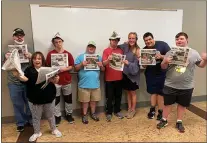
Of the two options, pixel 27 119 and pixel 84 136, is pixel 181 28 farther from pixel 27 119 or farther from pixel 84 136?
pixel 27 119

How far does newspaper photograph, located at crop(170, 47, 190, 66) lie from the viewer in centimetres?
242

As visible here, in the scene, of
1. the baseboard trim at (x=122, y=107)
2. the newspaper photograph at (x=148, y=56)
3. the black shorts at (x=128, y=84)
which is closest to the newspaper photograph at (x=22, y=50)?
the baseboard trim at (x=122, y=107)

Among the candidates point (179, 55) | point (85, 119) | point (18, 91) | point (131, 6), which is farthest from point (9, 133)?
point (131, 6)

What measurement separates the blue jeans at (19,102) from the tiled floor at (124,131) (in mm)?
180

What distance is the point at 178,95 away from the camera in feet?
8.66

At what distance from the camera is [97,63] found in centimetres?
287

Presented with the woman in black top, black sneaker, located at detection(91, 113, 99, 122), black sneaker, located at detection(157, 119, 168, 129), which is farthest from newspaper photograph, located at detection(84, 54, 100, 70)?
black sneaker, located at detection(157, 119, 168, 129)

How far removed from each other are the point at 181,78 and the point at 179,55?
290 mm

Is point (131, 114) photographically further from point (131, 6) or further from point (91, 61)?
point (131, 6)

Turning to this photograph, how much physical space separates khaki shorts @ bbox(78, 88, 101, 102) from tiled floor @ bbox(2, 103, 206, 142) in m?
0.34

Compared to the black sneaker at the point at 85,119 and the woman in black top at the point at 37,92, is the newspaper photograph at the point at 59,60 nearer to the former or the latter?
the woman in black top at the point at 37,92

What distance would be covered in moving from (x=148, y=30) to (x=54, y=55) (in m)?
1.54

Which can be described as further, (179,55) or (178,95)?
(178,95)

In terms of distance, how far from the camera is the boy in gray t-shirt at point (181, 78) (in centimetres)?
247
